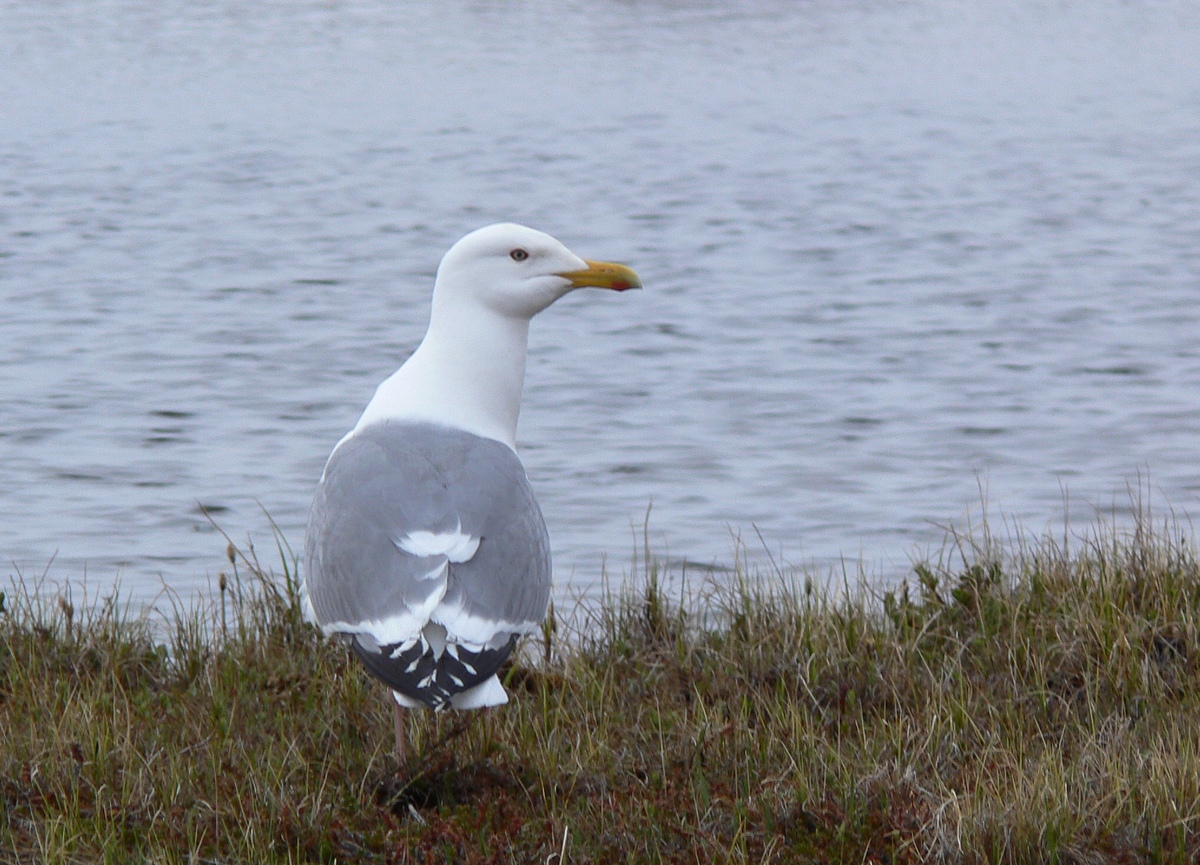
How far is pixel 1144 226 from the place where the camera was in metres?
14.6

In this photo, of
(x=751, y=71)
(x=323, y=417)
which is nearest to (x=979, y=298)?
(x=323, y=417)

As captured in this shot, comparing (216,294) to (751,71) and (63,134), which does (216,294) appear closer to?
(63,134)

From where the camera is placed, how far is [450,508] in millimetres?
4680

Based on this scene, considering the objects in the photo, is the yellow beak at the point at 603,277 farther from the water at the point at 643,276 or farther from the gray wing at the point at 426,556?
the water at the point at 643,276

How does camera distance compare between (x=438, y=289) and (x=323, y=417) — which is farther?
(x=323, y=417)

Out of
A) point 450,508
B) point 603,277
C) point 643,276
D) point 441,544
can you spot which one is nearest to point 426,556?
point 441,544

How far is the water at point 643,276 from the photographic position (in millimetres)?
8508

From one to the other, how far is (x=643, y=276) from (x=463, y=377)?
25.7ft

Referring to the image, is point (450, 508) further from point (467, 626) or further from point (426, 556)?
point (467, 626)

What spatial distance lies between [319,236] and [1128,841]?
11.3 meters

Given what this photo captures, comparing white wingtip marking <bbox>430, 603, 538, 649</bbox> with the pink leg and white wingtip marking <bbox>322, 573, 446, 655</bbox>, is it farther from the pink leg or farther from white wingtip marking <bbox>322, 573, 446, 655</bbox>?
the pink leg

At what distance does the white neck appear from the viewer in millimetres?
5219

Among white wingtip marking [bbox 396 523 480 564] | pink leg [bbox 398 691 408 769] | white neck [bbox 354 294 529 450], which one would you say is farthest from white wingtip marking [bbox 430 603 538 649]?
white neck [bbox 354 294 529 450]

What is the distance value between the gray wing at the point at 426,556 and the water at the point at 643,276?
2266 millimetres
